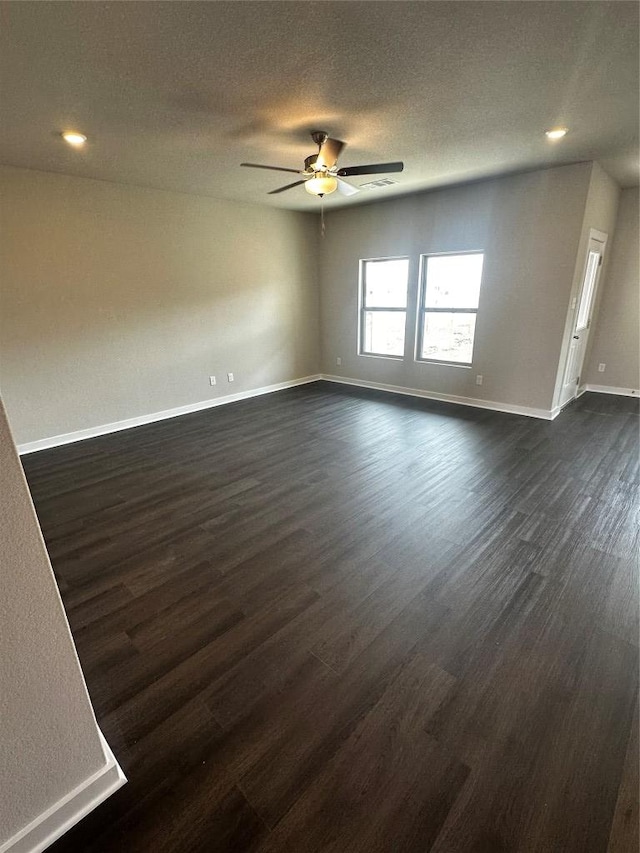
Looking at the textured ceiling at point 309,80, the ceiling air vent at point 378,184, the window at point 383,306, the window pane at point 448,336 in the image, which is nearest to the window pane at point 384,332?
the window at point 383,306

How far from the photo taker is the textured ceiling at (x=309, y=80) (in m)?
1.67

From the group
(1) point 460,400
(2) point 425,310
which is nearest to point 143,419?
(2) point 425,310

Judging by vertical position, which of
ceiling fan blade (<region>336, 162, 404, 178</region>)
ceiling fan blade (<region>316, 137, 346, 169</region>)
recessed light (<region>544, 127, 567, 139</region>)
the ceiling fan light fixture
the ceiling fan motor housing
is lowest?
the ceiling fan light fixture

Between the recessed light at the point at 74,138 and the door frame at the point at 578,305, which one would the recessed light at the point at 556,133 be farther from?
the recessed light at the point at 74,138

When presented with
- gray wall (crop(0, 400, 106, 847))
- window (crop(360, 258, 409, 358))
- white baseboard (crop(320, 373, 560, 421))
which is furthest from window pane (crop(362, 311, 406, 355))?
gray wall (crop(0, 400, 106, 847))

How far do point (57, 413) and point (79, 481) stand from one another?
47.4 inches

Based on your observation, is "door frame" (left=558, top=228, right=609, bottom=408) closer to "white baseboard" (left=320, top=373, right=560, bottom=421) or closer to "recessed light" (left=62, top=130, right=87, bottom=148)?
"white baseboard" (left=320, top=373, right=560, bottom=421)

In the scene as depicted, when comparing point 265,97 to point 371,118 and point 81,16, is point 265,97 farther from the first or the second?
point 81,16

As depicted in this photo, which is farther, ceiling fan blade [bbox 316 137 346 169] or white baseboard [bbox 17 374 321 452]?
white baseboard [bbox 17 374 321 452]

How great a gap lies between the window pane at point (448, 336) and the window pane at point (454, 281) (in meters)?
0.16

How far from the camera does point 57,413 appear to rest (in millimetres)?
4066

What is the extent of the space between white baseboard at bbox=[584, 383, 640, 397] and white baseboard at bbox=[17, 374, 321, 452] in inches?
173

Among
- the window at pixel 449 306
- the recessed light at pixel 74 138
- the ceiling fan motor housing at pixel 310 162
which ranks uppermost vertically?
the recessed light at pixel 74 138

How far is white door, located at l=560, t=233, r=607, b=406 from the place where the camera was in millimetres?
4453
